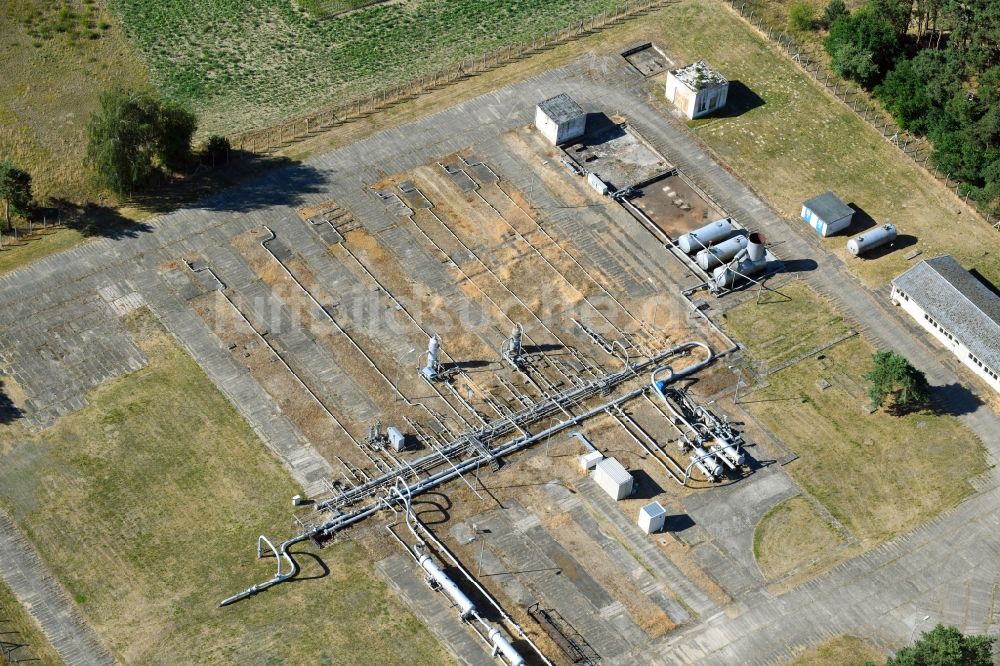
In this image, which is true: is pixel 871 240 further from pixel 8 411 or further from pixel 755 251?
pixel 8 411

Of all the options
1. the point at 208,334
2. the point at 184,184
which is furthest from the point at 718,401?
the point at 184,184

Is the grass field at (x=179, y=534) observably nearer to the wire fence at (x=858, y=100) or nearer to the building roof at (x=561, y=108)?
the building roof at (x=561, y=108)

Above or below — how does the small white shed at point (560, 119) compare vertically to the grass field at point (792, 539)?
above

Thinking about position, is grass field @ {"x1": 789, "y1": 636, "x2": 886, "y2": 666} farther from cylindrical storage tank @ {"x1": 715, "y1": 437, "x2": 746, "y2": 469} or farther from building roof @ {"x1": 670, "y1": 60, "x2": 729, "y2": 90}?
building roof @ {"x1": 670, "y1": 60, "x2": 729, "y2": 90}

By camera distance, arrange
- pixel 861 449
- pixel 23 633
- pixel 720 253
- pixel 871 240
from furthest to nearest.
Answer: pixel 871 240
pixel 720 253
pixel 861 449
pixel 23 633

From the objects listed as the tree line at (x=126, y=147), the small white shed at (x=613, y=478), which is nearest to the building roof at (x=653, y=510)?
the small white shed at (x=613, y=478)

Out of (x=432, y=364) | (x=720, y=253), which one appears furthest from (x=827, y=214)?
(x=432, y=364)
